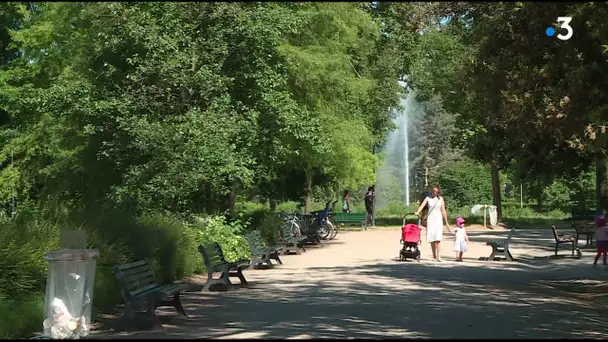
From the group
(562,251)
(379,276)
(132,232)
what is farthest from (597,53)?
(562,251)

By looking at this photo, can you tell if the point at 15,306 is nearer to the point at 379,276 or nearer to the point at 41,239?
the point at 41,239

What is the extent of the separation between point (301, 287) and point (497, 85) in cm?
530

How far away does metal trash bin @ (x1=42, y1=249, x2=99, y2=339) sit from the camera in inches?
347

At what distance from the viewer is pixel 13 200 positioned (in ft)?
86.7

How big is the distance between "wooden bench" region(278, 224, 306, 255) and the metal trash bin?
42.9ft

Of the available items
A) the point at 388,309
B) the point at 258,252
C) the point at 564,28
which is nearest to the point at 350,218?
the point at 258,252

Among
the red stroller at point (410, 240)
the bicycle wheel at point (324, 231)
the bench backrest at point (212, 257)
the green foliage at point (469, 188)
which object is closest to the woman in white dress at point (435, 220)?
the red stroller at point (410, 240)

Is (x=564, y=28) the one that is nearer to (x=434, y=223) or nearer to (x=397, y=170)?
(x=434, y=223)

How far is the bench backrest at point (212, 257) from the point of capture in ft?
44.7

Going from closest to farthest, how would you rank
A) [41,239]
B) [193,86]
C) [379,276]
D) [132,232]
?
[41,239] < [132,232] < [379,276] < [193,86]

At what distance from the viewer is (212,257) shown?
14.2m

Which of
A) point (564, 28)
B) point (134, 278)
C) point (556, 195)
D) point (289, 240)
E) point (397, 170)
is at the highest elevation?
point (397, 170)

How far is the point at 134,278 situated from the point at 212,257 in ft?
13.6

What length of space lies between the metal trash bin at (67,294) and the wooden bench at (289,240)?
1308cm
